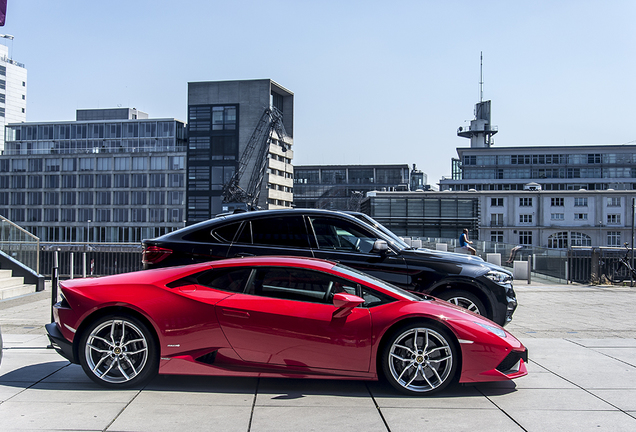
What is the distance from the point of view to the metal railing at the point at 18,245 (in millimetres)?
14211

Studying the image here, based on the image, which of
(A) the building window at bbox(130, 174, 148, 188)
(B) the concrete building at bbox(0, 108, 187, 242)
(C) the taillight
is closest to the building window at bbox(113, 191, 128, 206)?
(B) the concrete building at bbox(0, 108, 187, 242)

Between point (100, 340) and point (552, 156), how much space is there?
116325 millimetres

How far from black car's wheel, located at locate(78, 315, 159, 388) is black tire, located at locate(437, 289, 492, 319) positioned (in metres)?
3.86

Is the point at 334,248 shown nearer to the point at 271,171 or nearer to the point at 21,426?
the point at 21,426

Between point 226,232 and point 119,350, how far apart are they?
2653 millimetres

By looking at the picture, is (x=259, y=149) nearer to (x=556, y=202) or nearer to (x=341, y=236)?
(x=556, y=202)

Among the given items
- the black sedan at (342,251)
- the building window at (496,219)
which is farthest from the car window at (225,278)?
the building window at (496,219)

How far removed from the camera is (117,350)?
529 centimetres

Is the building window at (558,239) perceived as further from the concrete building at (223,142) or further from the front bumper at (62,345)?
the front bumper at (62,345)

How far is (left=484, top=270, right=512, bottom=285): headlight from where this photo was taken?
7.60m

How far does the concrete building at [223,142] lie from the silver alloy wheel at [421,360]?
93818 millimetres

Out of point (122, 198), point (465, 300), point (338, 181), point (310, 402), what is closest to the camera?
point (310, 402)

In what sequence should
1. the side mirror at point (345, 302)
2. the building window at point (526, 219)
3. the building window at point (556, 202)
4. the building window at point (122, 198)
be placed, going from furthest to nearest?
the building window at point (122, 198)
the building window at point (526, 219)
the building window at point (556, 202)
the side mirror at point (345, 302)

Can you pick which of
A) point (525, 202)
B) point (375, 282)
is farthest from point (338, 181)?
point (375, 282)
